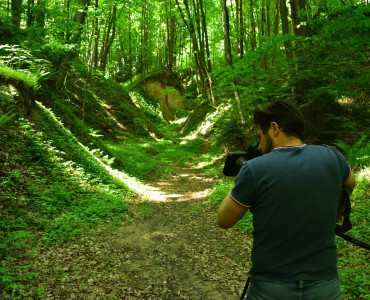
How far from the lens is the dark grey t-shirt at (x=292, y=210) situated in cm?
154

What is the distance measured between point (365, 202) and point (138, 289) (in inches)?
201

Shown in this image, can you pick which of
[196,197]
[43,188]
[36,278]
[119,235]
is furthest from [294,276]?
[196,197]

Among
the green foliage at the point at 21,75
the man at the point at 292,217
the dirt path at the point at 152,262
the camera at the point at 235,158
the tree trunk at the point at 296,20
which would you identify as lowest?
the dirt path at the point at 152,262

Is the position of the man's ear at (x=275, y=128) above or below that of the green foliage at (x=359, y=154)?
above

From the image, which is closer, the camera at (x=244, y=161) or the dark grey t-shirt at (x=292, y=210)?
the dark grey t-shirt at (x=292, y=210)

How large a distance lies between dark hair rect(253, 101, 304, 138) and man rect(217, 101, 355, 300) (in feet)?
0.48

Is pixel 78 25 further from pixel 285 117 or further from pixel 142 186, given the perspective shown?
pixel 285 117

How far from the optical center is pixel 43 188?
658 centimetres

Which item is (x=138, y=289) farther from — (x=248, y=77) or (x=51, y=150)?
(x=248, y=77)

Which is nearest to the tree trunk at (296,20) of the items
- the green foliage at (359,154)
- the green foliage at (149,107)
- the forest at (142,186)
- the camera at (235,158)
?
the forest at (142,186)

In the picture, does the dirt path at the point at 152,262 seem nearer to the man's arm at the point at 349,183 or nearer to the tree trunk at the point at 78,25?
the man's arm at the point at 349,183

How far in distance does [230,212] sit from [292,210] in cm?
36

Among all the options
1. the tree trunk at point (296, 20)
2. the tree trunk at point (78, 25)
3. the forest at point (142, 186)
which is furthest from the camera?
the tree trunk at point (296, 20)

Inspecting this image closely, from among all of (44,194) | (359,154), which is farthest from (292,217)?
(359,154)
